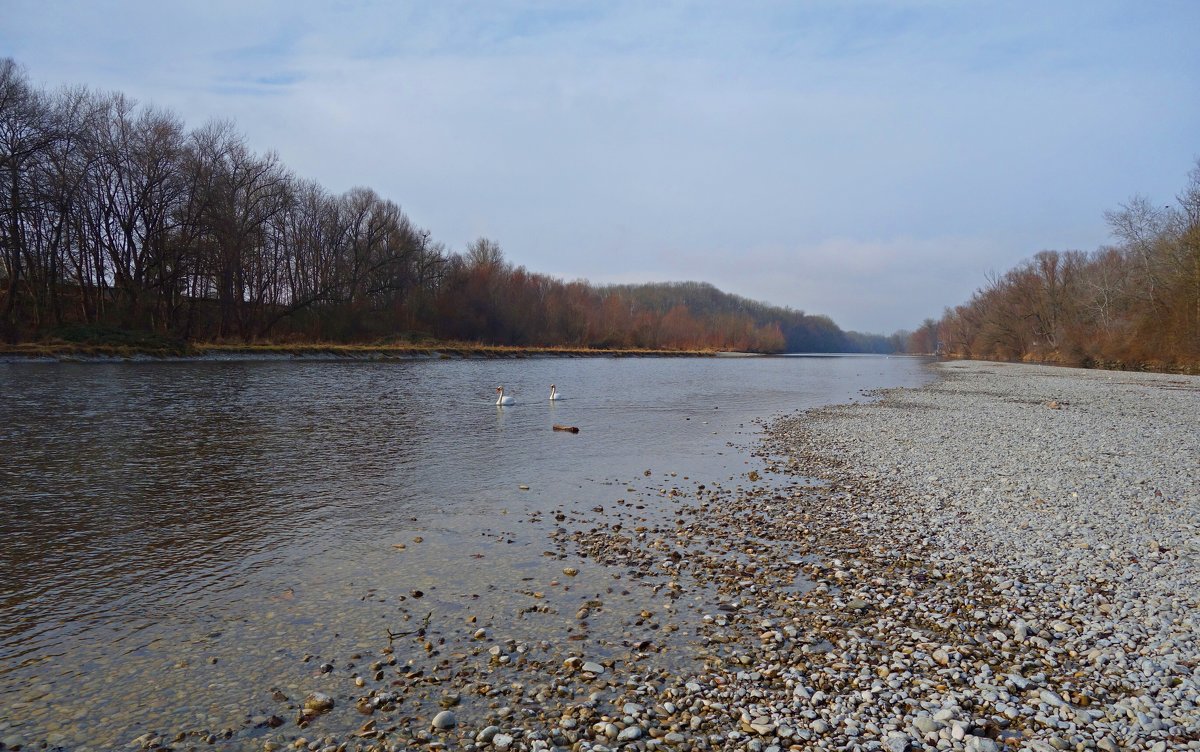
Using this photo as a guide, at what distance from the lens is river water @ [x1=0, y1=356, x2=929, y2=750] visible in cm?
498

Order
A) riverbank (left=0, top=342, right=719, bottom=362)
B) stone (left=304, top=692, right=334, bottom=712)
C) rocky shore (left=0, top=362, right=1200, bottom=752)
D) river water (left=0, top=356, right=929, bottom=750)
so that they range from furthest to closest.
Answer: riverbank (left=0, top=342, right=719, bottom=362)
river water (left=0, top=356, right=929, bottom=750)
stone (left=304, top=692, right=334, bottom=712)
rocky shore (left=0, top=362, right=1200, bottom=752)

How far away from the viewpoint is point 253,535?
852 centimetres

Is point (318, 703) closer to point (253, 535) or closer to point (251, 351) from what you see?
point (253, 535)

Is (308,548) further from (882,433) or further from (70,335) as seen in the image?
(70,335)

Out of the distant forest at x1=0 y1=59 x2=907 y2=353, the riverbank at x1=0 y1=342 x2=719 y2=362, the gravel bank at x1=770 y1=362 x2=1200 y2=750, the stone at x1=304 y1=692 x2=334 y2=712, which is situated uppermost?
the distant forest at x1=0 y1=59 x2=907 y2=353

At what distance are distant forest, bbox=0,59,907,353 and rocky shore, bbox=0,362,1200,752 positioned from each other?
153 ft

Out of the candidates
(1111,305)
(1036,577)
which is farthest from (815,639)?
(1111,305)

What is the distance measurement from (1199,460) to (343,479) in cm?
1636

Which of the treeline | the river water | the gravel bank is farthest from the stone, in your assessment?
the treeline

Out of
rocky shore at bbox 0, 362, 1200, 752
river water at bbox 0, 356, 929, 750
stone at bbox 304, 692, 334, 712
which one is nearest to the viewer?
rocky shore at bbox 0, 362, 1200, 752

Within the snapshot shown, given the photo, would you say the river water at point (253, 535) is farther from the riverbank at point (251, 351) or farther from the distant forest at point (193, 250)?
the distant forest at point (193, 250)

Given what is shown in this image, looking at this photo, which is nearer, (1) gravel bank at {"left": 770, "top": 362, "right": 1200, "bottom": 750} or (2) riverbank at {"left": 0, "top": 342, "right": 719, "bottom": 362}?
(1) gravel bank at {"left": 770, "top": 362, "right": 1200, "bottom": 750}

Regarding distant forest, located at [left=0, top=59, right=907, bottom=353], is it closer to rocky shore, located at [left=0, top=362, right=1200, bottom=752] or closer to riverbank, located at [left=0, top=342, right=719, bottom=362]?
riverbank, located at [left=0, top=342, right=719, bottom=362]

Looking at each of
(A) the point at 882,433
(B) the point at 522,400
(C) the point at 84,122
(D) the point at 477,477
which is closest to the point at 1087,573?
(D) the point at 477,477
